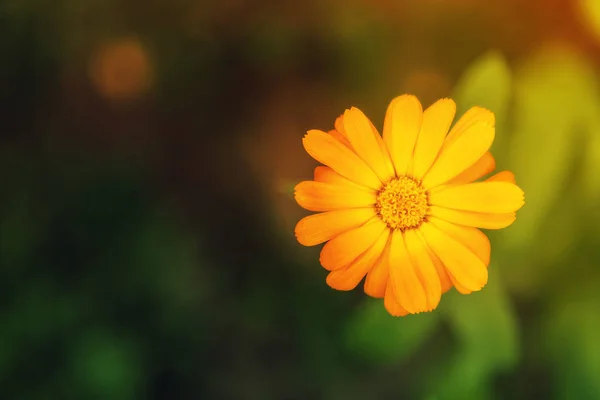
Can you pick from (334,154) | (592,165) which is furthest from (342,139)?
(592,165)

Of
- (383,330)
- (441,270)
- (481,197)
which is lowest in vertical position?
(383,330)

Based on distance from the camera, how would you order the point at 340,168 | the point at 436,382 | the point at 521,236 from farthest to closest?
1. the point at 436,382
2. the point at 521,236
3. the point at 340,168

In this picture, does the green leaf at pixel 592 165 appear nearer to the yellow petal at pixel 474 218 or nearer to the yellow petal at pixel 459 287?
the yellow petal at pixel 474 218

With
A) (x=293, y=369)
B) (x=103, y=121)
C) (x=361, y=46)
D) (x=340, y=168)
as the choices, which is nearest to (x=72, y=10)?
(x=103, y=121)

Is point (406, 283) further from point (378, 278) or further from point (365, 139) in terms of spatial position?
point (365, 139)

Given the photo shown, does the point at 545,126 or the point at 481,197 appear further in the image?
the point at 545,126

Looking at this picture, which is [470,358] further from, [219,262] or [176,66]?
[176,66]

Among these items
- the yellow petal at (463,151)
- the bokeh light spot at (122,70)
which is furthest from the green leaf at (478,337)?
the bokeh light spot at (122,70)

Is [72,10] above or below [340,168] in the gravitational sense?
above
